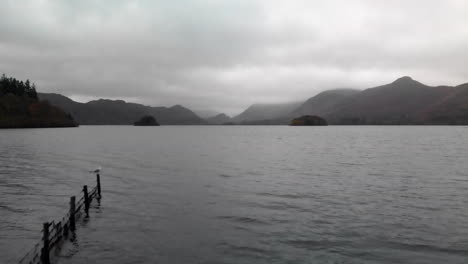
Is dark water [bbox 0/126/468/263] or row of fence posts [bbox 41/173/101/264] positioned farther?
dark water [bbox 0/126/468/263]

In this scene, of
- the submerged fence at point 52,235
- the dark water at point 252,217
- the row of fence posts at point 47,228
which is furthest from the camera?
the dark water at point 252,217

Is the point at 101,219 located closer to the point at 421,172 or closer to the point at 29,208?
the point at 29,208

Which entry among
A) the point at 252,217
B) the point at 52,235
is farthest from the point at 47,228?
the point at 252,217

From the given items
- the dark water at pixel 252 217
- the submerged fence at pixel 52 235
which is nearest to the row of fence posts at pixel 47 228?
the submerged fence at pixel 52 235

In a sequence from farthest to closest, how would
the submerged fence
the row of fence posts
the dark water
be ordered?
the dark water
the submerged fence
the row of fence posts

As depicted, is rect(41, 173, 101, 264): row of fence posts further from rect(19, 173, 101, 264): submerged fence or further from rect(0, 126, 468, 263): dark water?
rect(0, 126, 468, 263): dark water

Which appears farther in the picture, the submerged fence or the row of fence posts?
the submerged fence

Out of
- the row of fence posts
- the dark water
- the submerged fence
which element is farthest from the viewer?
the dark water

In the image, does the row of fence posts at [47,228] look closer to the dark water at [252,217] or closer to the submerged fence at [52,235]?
the submerged fence at [52,235]

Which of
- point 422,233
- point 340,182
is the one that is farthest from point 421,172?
point 422,233

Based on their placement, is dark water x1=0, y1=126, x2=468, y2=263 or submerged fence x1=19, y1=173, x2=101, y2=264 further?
dark water x1=0, y1=126, x2=468, y2=263

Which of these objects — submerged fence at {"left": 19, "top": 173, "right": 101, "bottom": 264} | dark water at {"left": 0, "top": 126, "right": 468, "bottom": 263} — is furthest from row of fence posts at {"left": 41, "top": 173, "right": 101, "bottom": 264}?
dark water at {"left": 0, "top": 126, "right": 468, "bottom": 263}

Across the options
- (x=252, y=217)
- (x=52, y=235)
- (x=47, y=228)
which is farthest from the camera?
(x=252, y=217)

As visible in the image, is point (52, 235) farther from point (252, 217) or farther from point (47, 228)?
point (252, 217)
